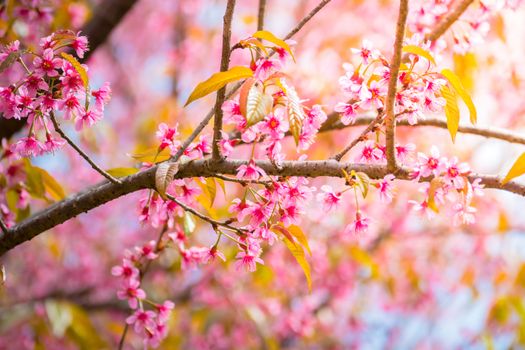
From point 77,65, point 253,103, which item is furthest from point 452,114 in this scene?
point 77,65

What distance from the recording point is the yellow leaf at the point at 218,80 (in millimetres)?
1279

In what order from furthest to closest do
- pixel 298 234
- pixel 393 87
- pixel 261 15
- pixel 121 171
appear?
pixel 261 15
pixel 121 171
pixel 298 234
pixel 393 87

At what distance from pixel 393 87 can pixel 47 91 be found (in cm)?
95

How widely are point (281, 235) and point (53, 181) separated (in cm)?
112

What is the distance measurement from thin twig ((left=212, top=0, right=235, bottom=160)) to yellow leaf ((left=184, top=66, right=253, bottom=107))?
3.3 inches

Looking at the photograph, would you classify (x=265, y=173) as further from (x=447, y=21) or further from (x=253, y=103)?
(x=447, y=21)

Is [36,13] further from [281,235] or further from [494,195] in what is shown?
[494,195]

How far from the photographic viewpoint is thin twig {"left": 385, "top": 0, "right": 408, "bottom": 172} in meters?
1.29

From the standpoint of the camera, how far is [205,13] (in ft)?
23.5

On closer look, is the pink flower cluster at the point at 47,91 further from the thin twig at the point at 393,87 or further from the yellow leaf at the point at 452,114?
the yellow leaf at the point at 452,114

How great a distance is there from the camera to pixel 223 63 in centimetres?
137

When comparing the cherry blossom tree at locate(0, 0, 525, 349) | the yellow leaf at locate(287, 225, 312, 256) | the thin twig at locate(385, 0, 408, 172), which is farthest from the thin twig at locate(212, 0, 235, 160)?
the thin twig at locate(385, 0, 408, 172)

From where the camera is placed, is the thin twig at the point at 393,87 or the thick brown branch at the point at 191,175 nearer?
the thin twig at the point at 393,87

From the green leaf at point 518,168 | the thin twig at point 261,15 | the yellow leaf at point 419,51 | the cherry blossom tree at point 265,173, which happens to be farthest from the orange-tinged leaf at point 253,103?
the thin twig at point 261,15
